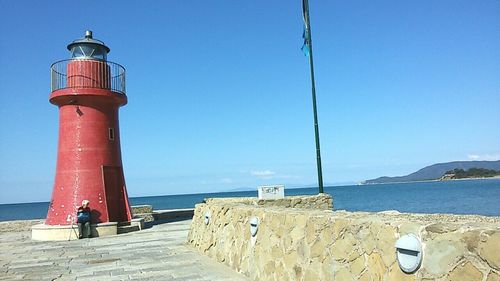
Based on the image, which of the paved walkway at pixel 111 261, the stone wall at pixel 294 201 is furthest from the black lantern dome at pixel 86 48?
the stone wall at pixel 294 201

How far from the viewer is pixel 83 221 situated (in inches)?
561

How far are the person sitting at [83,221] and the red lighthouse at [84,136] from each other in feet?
1.68

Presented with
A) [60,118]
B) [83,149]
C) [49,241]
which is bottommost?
[49,241]

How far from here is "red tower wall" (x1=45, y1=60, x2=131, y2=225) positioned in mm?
15023

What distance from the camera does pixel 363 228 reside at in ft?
13.9

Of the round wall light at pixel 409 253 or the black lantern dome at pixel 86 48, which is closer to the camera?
the round wall light at pixel 409 253

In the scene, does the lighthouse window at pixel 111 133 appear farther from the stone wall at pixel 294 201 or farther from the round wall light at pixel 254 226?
the round wall light at pixel 254 226

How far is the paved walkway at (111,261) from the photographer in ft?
24.8

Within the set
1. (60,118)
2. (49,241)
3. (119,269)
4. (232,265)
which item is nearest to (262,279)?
(232,265)

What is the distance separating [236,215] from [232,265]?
0.82m

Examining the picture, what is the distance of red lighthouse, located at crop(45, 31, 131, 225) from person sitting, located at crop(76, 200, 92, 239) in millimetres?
513

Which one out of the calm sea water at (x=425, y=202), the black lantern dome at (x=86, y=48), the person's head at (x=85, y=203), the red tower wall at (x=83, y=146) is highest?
the black lantern dome at (x=86, y=48)

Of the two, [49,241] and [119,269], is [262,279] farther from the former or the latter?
[49,241]

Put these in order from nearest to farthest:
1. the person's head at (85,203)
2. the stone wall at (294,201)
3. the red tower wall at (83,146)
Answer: the stone wall at (294,201) → the person's head at (85,203) → the red tower wall at (83,146)
